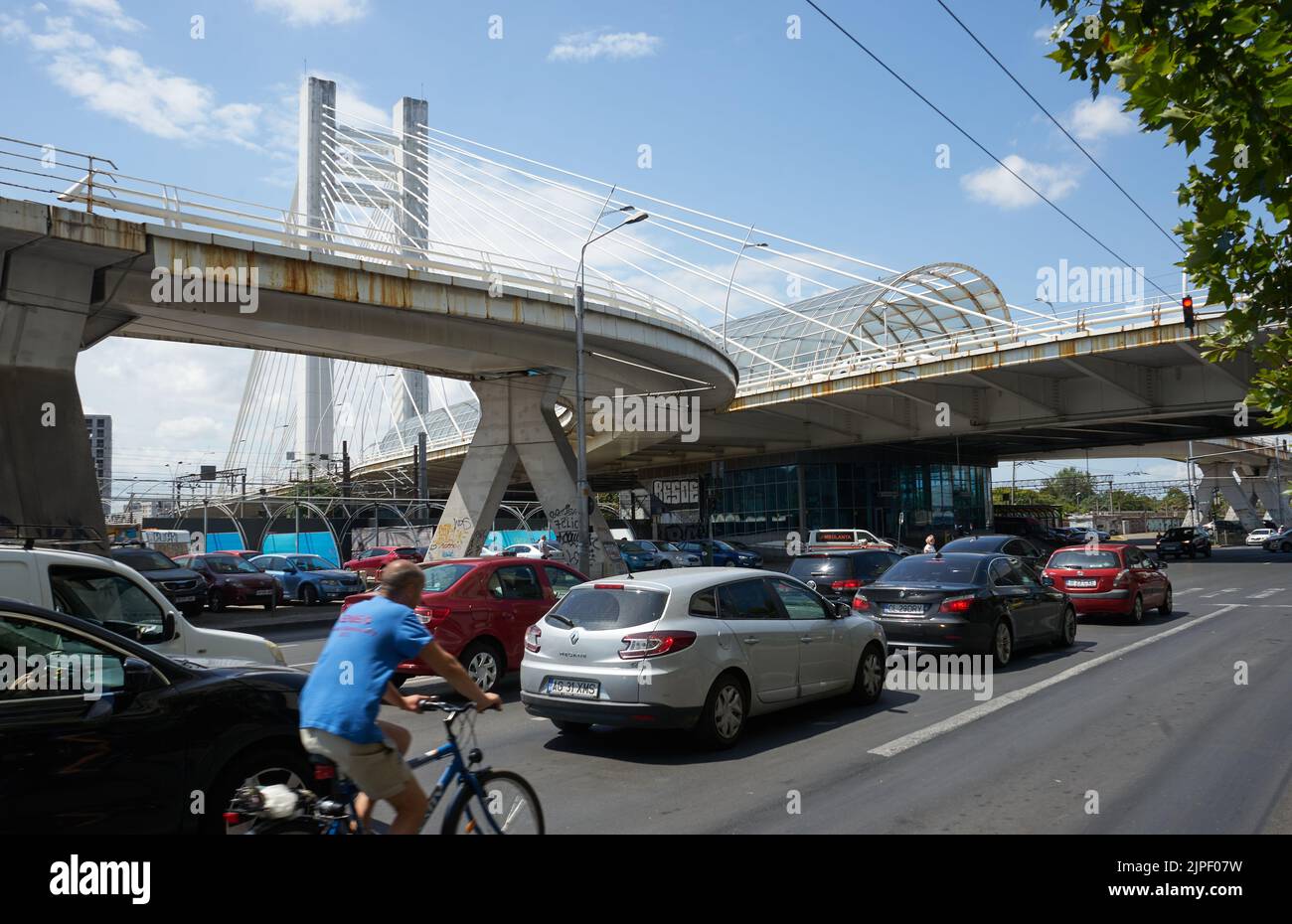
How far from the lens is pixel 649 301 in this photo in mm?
29594

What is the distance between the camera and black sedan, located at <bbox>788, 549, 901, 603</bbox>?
58.0 feet

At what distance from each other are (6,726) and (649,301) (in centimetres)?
2635

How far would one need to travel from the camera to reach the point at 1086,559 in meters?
17.2

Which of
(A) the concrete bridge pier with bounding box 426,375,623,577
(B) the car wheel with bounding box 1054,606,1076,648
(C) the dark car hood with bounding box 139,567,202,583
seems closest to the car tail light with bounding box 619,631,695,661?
(B) the car wheel with bounding box 1054,606,1076,648

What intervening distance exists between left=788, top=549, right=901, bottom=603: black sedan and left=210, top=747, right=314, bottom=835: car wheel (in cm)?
1318

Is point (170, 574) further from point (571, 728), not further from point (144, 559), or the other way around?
point (571, 728)

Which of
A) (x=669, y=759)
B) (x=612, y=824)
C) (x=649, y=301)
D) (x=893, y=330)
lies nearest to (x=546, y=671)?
(x=669, y=759)

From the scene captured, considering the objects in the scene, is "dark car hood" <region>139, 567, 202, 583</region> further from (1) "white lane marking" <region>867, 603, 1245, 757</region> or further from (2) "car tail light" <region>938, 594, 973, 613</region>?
(1) "white lane marking" <region>867, 603, 1245, 757</region>

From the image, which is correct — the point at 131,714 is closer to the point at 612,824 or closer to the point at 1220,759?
the point at 612,824

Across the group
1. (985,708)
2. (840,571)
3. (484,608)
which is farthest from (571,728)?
(840,571)

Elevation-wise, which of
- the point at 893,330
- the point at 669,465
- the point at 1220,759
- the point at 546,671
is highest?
the point at 893,330

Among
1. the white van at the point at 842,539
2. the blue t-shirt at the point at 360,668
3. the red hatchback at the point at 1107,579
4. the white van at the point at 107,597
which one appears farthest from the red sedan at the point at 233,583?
the white van at the point at 842,539

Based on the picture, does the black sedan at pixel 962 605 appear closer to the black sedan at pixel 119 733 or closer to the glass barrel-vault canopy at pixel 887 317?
the black sedan at pixel 119 733
